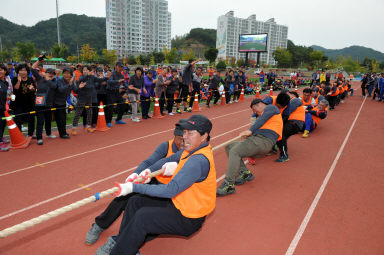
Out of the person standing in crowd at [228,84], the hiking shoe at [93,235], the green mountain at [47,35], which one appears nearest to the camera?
the hiking shoe at [93,235]

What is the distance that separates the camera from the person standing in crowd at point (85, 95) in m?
8.38

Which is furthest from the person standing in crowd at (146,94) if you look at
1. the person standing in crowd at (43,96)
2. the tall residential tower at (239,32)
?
the tall residential tower at (239,32)

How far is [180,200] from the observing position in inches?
103

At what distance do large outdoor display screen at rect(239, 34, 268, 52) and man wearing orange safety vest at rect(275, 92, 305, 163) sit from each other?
52016mm

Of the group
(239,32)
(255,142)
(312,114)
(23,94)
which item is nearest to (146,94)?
(23,94)

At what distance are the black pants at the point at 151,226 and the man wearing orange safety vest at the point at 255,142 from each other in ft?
7.10

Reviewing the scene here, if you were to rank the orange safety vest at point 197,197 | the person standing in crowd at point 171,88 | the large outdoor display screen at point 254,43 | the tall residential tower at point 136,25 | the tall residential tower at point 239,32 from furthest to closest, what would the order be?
the tall residential tower at point 239,32
the tall residential tower at point 136,25
the large outdoor display screen at point 254,43
the person standing in crowd at point 171,88
the orange safety vest at point 197,197

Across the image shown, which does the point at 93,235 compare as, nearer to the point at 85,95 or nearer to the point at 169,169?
the point at 169,169

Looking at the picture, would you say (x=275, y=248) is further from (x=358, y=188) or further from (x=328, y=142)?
(x=328, y=142)

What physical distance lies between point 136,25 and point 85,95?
138697mm

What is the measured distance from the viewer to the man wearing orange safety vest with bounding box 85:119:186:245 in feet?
10.4

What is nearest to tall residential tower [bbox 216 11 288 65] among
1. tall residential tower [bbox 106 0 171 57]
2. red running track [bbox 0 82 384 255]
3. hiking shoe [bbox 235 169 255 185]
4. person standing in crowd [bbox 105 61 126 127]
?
tall residential tower [bbox 106 0 171 57]

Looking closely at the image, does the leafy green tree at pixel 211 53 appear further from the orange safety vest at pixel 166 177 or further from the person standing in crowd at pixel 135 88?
the orange safety vest at pixel 166 177

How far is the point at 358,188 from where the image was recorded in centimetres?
529
